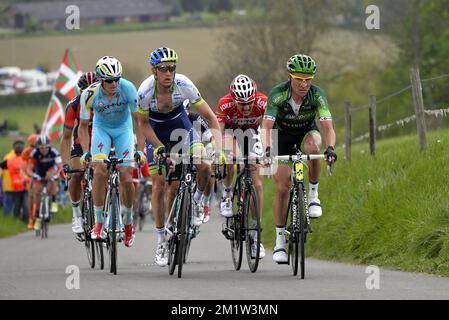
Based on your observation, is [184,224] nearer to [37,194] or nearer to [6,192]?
[37,194]

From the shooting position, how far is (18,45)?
8606cm

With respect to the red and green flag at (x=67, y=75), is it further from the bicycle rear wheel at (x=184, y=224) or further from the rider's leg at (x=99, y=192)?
the bicycle rear wheel at (x=184, y=224)

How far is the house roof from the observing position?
10644 centimetres

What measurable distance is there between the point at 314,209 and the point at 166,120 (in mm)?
2048

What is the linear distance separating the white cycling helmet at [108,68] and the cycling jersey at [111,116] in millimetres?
373

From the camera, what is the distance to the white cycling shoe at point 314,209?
539 inches

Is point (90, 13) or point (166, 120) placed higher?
point (90, 13)

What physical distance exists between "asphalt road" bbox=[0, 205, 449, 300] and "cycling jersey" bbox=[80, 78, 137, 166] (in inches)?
57.7

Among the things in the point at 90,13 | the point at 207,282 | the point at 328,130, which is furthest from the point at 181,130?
the point at 90,13

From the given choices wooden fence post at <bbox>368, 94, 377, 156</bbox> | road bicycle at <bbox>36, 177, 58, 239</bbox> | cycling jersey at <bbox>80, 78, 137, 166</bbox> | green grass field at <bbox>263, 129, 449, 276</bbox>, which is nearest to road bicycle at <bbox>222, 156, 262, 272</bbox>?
cycling jersey at <bbox>80, 78, 137, 166</bbox>

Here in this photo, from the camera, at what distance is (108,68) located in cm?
1423

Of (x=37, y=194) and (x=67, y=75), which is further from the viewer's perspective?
(x=67, y=75)
